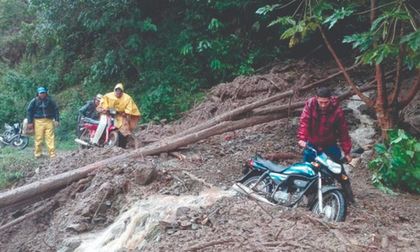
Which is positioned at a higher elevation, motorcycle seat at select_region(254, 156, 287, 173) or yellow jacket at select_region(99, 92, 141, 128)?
yellow jacket at select_region(99, 92, 141, 128)

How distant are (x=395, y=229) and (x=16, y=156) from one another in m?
9.72

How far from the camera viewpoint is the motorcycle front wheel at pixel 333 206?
5.68m

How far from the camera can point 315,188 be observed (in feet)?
19.8

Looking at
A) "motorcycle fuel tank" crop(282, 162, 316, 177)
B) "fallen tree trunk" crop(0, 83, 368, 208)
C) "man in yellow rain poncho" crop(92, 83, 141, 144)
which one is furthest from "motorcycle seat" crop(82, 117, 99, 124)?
"motorcycle fuel tank" crop(282, 162, 316, 177)

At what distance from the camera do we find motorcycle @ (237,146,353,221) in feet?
19.1

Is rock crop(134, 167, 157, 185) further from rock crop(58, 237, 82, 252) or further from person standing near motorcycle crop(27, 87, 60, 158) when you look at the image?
person standing near motorcycle crop(27, 87, 60, 158)

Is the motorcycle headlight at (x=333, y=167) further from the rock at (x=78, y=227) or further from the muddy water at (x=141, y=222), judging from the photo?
the rock at (x=78, y=227)

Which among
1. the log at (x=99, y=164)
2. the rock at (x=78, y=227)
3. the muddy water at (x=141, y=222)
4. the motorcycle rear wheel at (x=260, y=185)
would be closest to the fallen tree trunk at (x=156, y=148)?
the log at (x=99, y=164)

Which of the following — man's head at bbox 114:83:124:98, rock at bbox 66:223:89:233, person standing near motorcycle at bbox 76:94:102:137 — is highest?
man's head at bbox 114:83:124:98

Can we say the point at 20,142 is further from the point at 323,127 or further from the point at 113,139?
the point at 323,127

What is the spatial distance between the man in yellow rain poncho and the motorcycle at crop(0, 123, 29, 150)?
17.2ft

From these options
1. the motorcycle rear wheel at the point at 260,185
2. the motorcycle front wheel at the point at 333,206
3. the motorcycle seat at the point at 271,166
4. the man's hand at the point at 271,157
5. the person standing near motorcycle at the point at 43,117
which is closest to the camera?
the motorcycle front wheel at the point at 333,206

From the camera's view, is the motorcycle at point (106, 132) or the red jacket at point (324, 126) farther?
the motorcycle at point (106, 132)

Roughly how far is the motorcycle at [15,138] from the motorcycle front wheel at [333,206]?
1084cm
